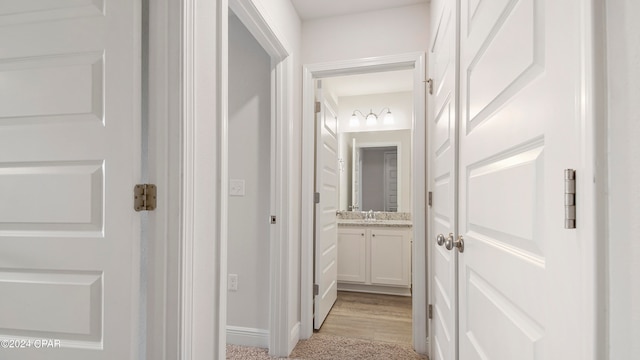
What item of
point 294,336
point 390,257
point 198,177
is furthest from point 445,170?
point 390,257

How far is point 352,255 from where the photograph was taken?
3371 millimetres

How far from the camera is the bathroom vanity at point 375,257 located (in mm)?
3232

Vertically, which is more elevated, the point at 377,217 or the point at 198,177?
the point at 198,177

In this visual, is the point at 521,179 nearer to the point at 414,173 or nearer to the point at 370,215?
the point at 414,173

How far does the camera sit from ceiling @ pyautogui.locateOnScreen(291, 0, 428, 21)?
2109 mm

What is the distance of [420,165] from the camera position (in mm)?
2090

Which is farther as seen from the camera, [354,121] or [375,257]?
[354,121]

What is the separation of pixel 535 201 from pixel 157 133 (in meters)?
1.09

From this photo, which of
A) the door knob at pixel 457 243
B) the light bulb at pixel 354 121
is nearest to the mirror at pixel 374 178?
the light bulb at pixel 354 121

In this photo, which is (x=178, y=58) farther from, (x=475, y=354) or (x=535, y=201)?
(x=475, y=354)

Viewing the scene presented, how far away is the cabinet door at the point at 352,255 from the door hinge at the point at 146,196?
8.63 feet

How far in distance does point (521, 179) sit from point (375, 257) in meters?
2.84

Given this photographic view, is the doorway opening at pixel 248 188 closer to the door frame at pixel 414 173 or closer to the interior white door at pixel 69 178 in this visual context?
the door frame at pixel 414 173
